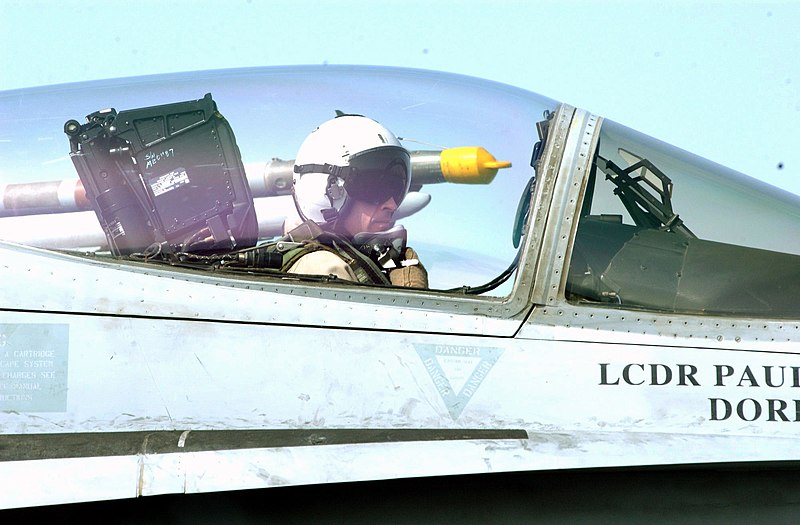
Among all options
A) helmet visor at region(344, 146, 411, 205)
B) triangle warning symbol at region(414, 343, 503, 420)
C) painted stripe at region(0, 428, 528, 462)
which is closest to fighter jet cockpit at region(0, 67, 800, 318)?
helmet visor at region(344, 146, 411, 205)

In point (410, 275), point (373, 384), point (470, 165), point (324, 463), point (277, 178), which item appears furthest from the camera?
point (277, 178)

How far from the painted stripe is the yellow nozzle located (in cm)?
98

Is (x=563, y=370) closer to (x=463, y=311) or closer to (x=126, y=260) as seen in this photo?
(x=463, y=311)

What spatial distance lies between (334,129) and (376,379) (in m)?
1.06

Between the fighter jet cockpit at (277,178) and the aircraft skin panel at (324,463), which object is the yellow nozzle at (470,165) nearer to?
the fighter jet cockpit at (277,178)

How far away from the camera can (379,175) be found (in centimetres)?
363

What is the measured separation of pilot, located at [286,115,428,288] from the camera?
3.47 meters

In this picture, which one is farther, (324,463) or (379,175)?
(379,175)

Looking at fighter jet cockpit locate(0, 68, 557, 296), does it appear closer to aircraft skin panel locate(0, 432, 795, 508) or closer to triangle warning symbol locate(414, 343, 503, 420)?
triangle warning symbol locate(414, 343, 503, 420)

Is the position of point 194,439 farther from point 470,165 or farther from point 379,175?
point 470,165

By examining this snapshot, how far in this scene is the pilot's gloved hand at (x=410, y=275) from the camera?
11.0ft

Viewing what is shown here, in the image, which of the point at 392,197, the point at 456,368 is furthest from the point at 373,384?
the point at 392,197

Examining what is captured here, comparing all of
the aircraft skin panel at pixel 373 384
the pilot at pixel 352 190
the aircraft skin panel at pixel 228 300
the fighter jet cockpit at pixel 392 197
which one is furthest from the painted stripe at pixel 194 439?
the pilot at pixel 352 190

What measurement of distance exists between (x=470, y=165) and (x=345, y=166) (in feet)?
1.64
